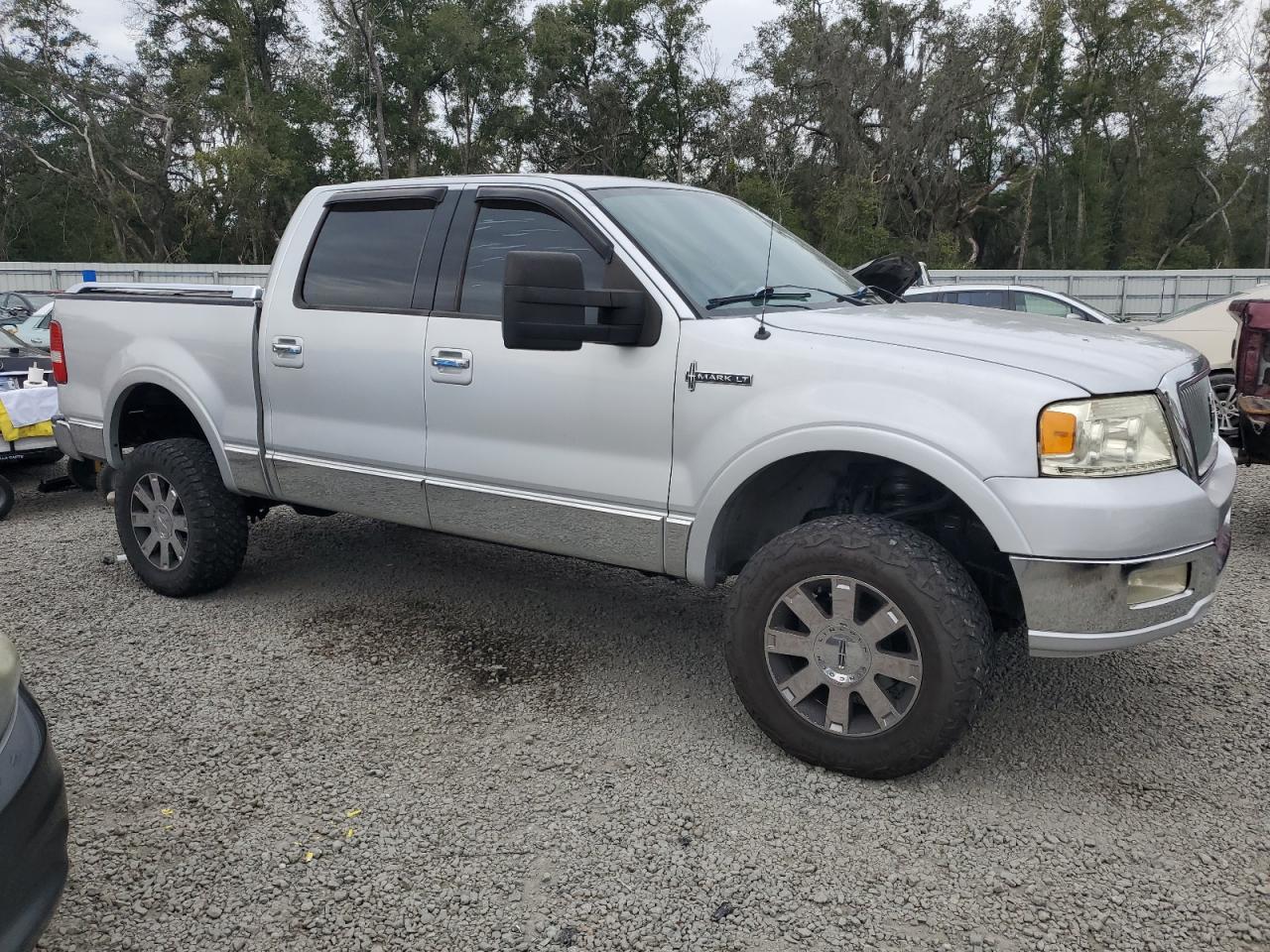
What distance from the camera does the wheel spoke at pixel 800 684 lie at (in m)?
3.29

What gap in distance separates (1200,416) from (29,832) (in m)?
3.53

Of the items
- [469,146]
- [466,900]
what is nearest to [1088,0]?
[469,146]

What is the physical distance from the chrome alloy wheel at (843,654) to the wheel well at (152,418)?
3373mm

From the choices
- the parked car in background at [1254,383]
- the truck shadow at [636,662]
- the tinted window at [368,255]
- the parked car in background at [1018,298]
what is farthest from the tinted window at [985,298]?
the tinted window at [368,255]

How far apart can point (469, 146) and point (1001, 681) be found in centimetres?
4257

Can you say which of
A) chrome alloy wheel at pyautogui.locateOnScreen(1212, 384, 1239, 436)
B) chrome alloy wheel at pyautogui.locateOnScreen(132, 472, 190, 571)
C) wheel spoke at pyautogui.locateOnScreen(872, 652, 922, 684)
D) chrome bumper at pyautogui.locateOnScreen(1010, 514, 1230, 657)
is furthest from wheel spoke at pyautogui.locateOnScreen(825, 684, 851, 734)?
chrome alloy wheel at pyautogui.locateOnScreen(1212, 384, 1239, 436)

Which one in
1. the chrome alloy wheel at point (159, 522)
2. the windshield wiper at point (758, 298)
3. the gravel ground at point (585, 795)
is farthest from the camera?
the chrome alloy wheel at point (159, 522)

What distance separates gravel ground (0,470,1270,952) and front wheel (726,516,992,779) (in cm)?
19

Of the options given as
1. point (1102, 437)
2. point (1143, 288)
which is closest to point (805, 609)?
point (1102, 437)

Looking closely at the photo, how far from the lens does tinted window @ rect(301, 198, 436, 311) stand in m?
4.31

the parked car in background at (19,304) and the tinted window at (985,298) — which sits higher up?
the tinted window at (985,298)

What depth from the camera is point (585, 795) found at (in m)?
3.28

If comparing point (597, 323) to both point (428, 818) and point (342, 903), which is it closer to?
point (428, 818)

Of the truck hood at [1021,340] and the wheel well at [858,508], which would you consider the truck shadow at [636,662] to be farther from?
the truck hood at [1021,340]
